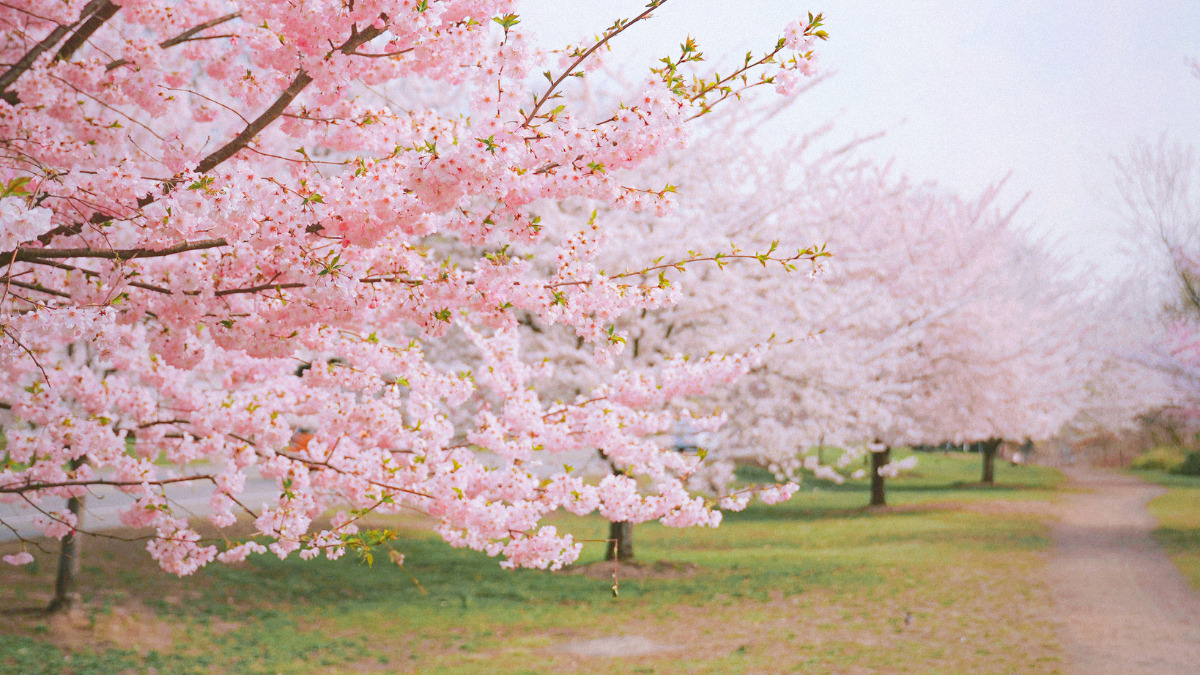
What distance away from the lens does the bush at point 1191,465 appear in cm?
2908

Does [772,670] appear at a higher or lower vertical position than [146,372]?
lower

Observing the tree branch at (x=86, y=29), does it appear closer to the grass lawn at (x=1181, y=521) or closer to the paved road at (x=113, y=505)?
the paved road at (x=113, y=505)

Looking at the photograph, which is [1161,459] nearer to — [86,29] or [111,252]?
[86,29]

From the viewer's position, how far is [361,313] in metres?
3.68

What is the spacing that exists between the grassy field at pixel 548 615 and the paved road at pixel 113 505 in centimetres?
103

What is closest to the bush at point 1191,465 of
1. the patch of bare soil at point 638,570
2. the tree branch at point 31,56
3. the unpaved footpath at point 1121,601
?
the unpaved footpath at point 1121,601

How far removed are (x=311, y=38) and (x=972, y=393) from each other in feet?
59.0

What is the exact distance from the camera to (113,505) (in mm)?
14094

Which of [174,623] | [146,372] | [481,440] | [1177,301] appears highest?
[1177,301]

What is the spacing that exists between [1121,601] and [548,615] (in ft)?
21.1

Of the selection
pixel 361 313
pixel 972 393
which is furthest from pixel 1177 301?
pixel 361 313

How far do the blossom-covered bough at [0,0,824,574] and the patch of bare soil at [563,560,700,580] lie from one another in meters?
5.59

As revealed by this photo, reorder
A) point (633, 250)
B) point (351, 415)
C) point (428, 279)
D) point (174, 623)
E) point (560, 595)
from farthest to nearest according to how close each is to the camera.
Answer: point (560, 595)
point (633, 250)
point (174, 623)
point (351, 415)
point (428, 279)

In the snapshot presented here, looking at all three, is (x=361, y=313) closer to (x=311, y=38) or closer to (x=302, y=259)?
(x=302, y=259)
